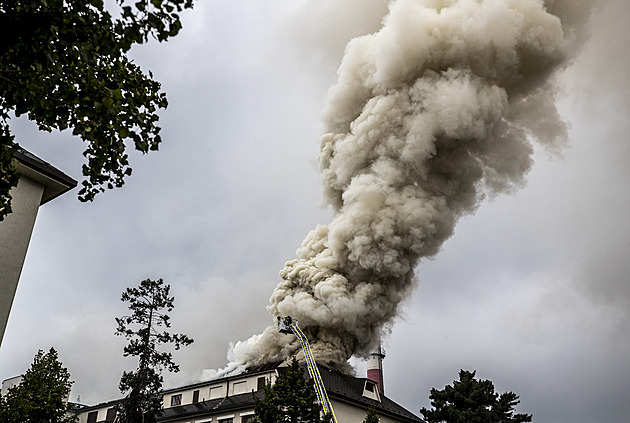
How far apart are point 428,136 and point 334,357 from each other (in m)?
14.7

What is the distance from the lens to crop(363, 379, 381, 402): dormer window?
3203cm

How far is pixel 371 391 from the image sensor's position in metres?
32.8

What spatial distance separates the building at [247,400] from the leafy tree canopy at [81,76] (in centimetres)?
2254

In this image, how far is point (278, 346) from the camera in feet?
113

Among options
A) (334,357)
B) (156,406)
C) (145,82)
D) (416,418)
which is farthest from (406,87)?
(145,82)

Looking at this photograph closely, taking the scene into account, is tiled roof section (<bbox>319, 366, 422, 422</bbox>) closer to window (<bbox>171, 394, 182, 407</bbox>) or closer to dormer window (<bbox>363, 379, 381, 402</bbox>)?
dormer window (<bbox>363, 379, 381, 402</bbox>)

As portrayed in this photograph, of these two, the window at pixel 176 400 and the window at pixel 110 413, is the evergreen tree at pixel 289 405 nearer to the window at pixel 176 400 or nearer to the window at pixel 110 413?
the window at pixel 176 400

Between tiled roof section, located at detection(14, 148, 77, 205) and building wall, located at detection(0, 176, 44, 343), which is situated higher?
tiled roof section, located at detection(14, 148, 77, 205)

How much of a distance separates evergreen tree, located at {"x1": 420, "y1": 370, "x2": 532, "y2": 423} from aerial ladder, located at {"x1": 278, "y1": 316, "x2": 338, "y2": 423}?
44.7 feet

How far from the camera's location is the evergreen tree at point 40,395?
1669cm

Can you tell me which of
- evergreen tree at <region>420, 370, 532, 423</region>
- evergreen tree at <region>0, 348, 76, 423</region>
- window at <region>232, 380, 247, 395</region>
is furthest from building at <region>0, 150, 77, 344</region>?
evergreen tree at <region>420, 370, 532, 423</region>

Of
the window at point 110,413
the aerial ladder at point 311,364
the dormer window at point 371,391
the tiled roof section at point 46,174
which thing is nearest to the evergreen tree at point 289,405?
the aerial ladder at point 311,364

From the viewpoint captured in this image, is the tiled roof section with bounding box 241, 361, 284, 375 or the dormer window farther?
the dormer window

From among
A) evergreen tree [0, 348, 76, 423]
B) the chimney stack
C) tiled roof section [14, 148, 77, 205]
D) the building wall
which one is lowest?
evergreen tree [0, 348, 76, 423]
